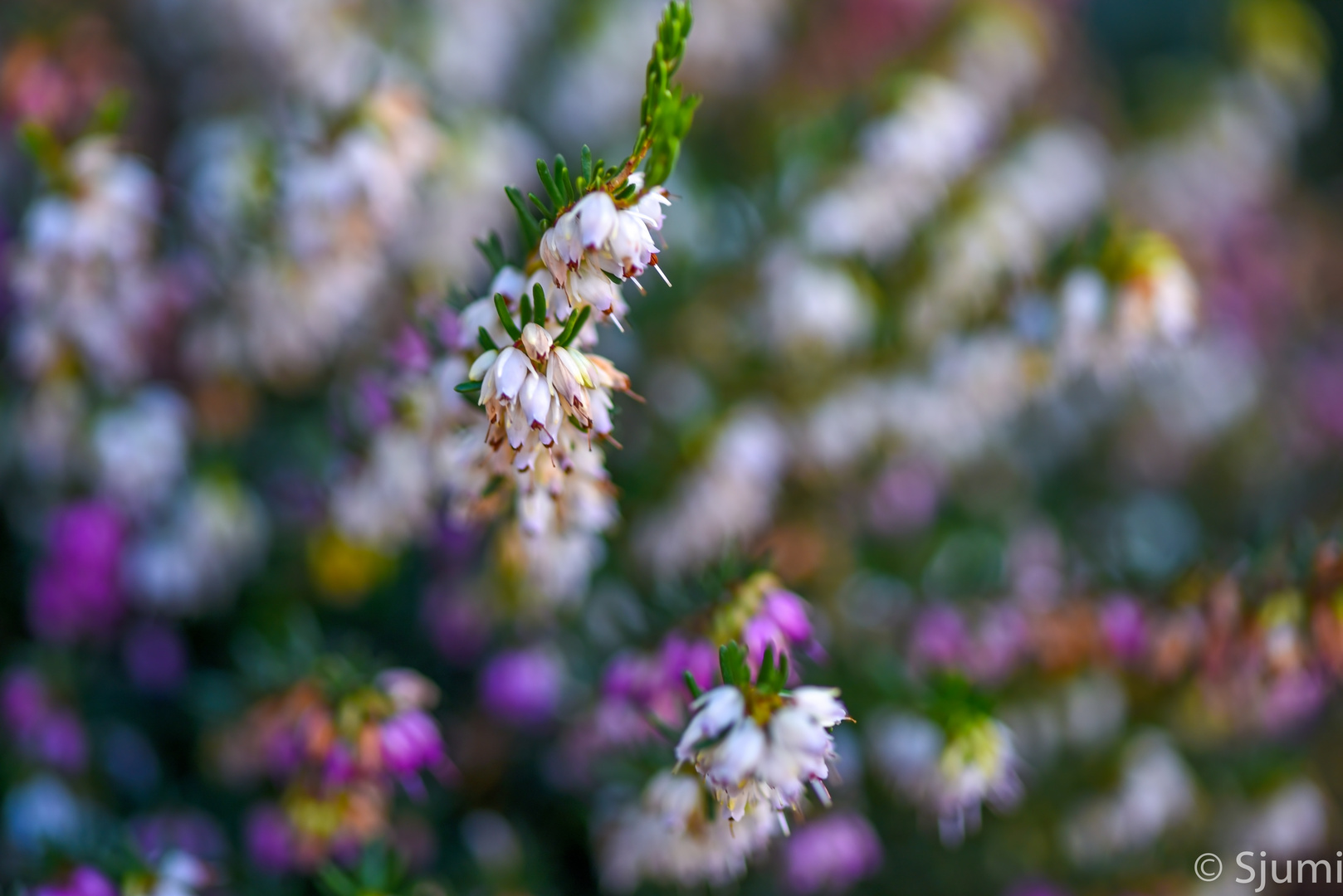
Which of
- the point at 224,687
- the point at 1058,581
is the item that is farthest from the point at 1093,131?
the point at 224,687

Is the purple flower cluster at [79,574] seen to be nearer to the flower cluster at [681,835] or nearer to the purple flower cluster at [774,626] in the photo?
the flower cluster at [681,835]

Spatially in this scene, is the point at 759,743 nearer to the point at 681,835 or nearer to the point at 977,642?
the point at 681,835

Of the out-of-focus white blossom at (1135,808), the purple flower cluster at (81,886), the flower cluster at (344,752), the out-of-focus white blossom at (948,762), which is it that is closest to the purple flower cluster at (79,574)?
the flower cluster at (344,752)

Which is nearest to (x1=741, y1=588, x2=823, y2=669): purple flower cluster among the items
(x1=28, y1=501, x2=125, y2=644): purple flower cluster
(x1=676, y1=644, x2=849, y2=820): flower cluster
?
(x1=676, y1=644, x2=849, y2=820): flower cluster

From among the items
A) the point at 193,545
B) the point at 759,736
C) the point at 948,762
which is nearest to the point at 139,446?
the point at 193,545

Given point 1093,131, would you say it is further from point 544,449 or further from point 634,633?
point 544,449

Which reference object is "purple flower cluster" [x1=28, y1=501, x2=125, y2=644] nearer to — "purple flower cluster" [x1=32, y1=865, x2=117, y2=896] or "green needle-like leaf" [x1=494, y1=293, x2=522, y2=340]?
"purple flower cluster" [x1=32, y1=865, x2=117, y2=896]
